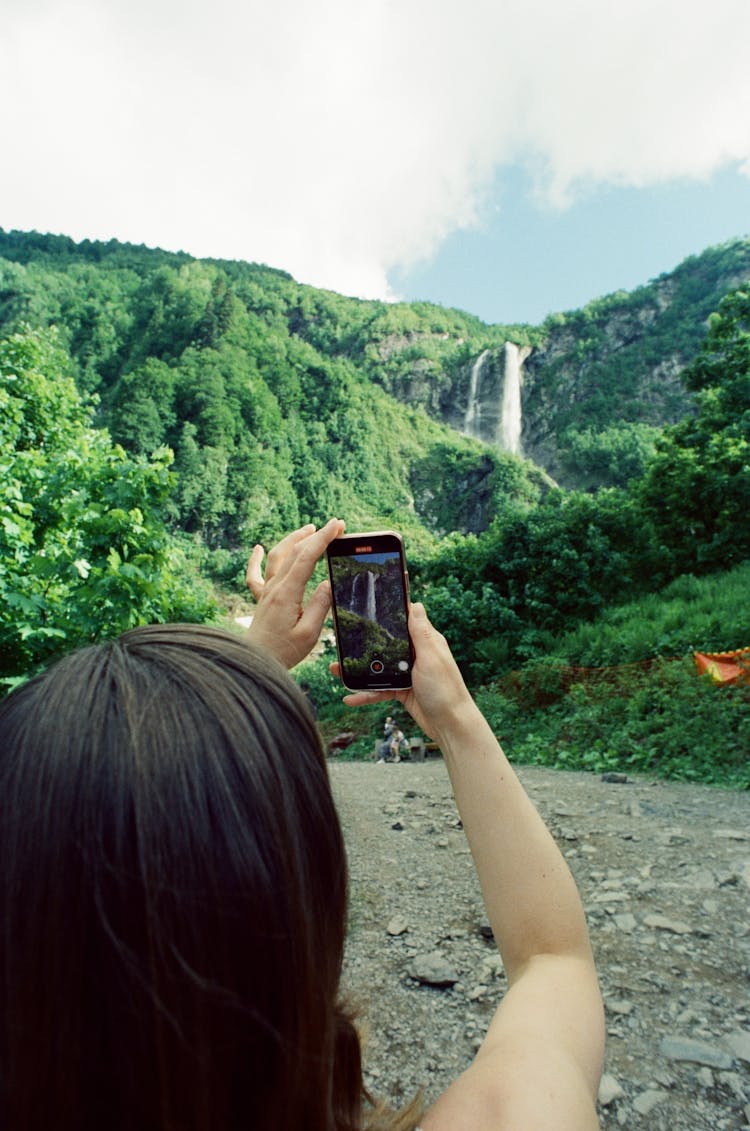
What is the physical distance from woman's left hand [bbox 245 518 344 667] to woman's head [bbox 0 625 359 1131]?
52 cm

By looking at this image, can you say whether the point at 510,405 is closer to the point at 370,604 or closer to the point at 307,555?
the point at 370,604

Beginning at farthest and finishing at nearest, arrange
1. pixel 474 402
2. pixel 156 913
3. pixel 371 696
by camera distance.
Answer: pixel 474 402
pixel 371 696
pixel 156 913

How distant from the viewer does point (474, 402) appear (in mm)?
68000

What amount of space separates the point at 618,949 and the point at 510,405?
65.8 meters

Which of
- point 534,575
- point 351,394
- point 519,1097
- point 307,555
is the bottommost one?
point 519,1097

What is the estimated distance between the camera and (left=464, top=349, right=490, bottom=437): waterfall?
2586 inches

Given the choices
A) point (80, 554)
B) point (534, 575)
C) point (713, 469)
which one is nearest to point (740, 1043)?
point (80, 554)

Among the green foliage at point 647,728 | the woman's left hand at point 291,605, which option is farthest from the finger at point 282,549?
the green foliage at point 647,728

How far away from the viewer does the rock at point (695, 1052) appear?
2.29 meters

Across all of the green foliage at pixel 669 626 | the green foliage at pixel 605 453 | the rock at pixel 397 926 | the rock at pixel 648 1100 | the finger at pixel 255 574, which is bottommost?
the rock at pixel 397 926

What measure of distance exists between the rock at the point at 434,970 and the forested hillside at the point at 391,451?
11.2 ft

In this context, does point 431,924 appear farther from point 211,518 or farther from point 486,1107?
point 211,518

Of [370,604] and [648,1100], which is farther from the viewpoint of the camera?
[648,1100]

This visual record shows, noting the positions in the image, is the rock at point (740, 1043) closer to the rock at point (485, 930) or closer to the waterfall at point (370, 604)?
the rock at point (485, 930)
